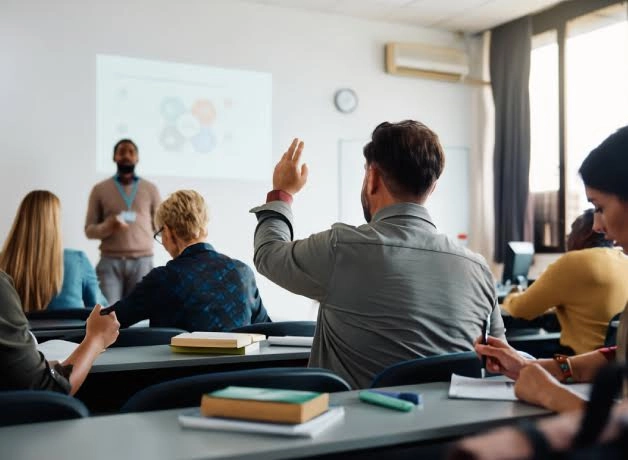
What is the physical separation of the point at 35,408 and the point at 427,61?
21.4ft

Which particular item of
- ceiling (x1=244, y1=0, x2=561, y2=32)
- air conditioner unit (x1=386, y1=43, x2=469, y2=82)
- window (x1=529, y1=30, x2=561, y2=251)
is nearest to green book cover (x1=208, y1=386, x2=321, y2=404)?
ceiling (x1=244, y1=0, x2=561, y2=32)

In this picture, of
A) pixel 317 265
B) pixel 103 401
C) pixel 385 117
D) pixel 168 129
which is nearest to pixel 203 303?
pixel 103 401

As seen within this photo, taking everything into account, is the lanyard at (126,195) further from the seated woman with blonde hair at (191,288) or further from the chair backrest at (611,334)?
the chair backrest at (611,334)

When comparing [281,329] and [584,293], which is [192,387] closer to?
[281,329]

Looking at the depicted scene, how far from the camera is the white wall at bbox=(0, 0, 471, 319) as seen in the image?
573 cm

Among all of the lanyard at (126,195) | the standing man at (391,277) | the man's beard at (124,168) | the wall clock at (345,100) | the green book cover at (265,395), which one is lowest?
the green book cover at (265,395)

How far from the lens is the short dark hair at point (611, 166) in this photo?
148 cm

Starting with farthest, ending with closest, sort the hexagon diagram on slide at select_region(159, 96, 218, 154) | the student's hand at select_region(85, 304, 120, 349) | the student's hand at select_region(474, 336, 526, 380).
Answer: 1. the hexagon diagram on slide at select_region(159, 96, 218, 154)
2. the student's hand at select_region(85, 304, 120, 349)
3. the student's hand at select_region(474, 336, 526, 380)

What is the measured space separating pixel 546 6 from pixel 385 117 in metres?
1.82

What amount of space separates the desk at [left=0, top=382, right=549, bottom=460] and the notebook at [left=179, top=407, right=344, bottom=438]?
10 mm

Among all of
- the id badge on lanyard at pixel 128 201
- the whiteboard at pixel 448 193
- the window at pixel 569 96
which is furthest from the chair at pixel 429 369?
the whiteboard at pixel 448 193

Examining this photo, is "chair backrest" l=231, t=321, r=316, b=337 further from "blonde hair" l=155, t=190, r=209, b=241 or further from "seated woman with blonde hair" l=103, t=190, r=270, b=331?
"blonde hair" l=155, t=190, r=209, b=241

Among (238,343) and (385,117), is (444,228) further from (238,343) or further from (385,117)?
(238,343)

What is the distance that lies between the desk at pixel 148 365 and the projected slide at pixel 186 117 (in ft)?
12.2
